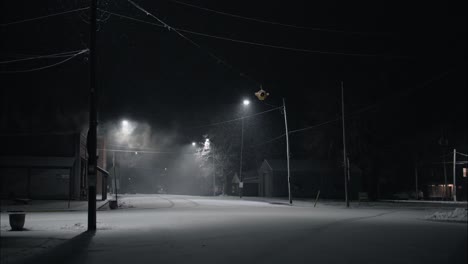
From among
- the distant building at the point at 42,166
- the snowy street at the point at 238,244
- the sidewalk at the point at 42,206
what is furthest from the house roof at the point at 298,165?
the snowy street at the point at 238,244

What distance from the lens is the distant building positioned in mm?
38844

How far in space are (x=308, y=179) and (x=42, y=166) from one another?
33587 millimetres

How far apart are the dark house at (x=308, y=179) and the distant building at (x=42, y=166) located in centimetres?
2624

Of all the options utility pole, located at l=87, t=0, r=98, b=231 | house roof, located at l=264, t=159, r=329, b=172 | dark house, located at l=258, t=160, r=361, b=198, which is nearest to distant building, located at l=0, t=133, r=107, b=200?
utility pole, located at l=87, t=0, r=98, b=231

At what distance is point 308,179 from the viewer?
61.1 metres

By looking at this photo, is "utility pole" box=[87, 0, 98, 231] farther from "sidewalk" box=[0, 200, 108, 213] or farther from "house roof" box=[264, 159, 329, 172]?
"house roof" box=[264, 159, 329, 172]

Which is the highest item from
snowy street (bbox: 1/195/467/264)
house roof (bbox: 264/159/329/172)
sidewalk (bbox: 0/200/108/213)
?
house roof (bbox: 264/159/329/172)

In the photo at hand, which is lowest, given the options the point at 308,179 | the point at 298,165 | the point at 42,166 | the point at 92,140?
the point at 308,179

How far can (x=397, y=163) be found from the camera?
5750cm

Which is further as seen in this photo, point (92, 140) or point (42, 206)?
point (42, 206)

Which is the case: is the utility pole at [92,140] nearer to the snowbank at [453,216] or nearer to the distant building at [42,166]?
the snowbank at [453,216]

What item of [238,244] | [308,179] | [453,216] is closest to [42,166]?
[238,244]

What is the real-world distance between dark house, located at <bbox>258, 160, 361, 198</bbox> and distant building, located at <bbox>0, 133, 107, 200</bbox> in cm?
2624

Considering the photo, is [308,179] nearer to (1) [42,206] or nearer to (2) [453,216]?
(1) [42,206]
